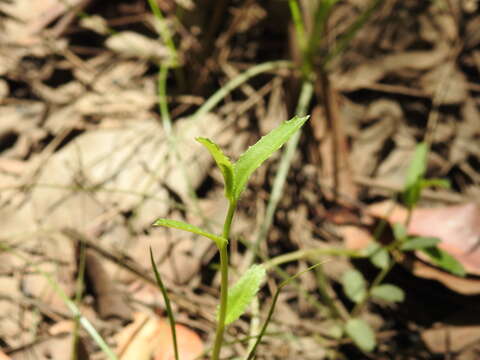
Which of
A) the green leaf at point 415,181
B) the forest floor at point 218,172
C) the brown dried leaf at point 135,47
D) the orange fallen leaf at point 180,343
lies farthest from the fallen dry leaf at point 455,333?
the brown dried leaf at point 135,47

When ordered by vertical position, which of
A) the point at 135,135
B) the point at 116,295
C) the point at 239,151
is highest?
the point at 135,135

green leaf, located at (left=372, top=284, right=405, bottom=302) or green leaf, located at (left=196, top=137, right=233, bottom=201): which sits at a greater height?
green leaf, located at (left=196, top=137, right=233, bottom=201)

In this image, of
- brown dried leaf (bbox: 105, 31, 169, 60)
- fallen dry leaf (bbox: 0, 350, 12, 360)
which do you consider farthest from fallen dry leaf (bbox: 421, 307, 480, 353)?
brown dried leaf (bbox: 105, 31, 169, 60)

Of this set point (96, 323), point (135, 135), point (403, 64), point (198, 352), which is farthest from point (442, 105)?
point (96, 323)

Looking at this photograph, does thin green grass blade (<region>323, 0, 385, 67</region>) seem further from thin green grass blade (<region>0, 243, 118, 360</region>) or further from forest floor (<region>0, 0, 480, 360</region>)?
thin green grass blade (<region>0, 243, 118, 360</region>)

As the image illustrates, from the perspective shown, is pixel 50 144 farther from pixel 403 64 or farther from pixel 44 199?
pixel 403 64

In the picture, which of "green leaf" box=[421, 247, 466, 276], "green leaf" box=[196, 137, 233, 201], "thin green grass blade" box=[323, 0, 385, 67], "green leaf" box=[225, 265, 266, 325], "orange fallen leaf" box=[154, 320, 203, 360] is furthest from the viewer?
"thin green grass blade" box=[323, 0, 385, 67]

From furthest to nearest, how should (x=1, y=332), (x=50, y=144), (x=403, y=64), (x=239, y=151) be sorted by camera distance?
(x=403, y=64) → (x=239, y=151) → (x=50, y=144) → (x=1, y=332)
